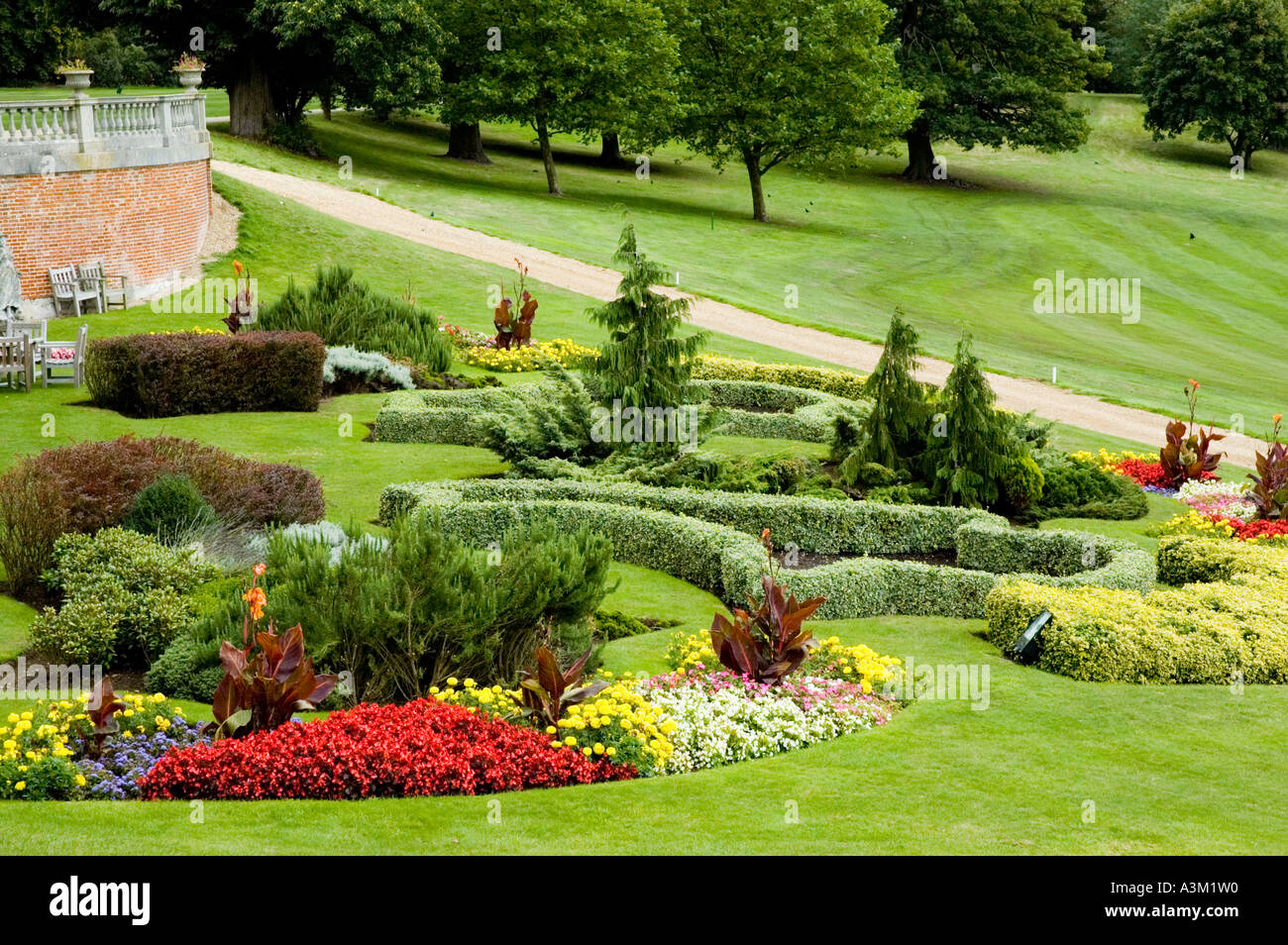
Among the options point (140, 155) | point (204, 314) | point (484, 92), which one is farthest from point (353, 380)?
point (484, 92)

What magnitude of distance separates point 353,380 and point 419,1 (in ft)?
97.1

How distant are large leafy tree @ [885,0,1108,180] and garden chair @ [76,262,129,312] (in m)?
41.4

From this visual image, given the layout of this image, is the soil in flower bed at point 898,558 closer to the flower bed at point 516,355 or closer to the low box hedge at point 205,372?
the low box hedge at point 205,372

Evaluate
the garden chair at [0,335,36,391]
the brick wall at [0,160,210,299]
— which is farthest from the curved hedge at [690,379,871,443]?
the brick wall at [0,160,210,299]

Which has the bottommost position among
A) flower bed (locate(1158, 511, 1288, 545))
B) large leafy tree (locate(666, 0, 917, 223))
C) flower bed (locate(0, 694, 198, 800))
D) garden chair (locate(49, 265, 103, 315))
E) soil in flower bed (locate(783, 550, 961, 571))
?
soil in flower bed (locate(783, 550, 961, 571))

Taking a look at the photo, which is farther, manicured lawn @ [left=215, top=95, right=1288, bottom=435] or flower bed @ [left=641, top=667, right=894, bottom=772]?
manicured lawn @ [left=215, top=95, right=1288, bottom=435]

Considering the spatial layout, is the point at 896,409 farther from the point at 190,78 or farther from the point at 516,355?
the point at 190,78

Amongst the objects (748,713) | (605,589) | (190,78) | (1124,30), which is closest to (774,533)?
(605,589)

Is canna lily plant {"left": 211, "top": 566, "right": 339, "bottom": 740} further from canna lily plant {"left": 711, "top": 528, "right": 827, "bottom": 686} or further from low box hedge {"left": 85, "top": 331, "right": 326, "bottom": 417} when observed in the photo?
low box hedge {"left": 85, "top": 331, "right": 326, "bottom": 417}

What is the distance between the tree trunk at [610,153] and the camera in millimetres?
63406

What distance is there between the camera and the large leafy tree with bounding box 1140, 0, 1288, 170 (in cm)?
6962

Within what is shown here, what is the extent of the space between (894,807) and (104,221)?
23.8 m

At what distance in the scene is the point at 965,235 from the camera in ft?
179

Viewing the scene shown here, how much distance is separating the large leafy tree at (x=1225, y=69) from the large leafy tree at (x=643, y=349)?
60338 millimetres
